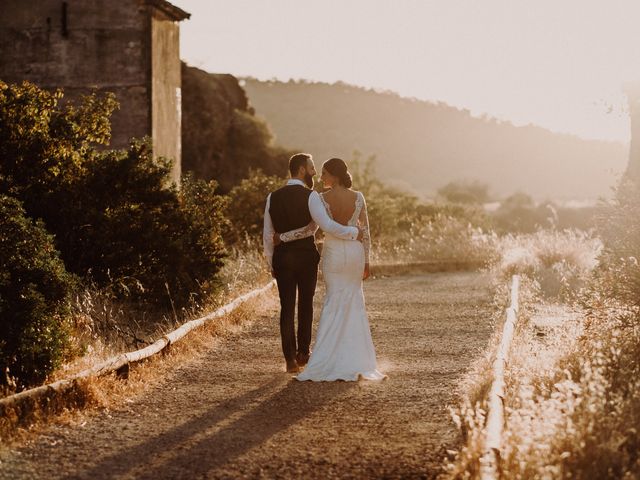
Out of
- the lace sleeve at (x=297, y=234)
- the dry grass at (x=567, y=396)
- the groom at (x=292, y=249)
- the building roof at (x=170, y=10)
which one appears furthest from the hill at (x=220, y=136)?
the lace sleeve at (x=297, y=234)

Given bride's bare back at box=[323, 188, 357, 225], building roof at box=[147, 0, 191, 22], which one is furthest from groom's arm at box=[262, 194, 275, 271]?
building roof at box=[147, 0, 191, 22]

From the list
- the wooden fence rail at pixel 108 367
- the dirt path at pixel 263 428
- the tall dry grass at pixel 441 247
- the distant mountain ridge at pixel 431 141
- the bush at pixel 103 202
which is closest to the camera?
the dirt path at pixel 263 428

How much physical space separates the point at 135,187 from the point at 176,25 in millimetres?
11793

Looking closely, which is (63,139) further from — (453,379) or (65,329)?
(453,379)

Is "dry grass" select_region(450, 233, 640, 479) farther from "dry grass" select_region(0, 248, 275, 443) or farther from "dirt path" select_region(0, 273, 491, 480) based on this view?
"dry grass" select_region(0, 248, 275, 443)

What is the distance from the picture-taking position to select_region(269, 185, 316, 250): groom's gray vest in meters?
10.4

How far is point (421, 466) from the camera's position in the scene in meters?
6.93

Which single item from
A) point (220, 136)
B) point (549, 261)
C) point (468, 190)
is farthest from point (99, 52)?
point (468, 190)

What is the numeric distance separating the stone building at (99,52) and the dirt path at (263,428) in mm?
12271

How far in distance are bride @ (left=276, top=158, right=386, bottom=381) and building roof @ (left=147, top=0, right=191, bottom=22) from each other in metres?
14.7

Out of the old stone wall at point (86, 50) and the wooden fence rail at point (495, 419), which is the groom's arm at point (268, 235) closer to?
the wooden fence rail at point (495, 419)

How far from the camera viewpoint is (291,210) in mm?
10344

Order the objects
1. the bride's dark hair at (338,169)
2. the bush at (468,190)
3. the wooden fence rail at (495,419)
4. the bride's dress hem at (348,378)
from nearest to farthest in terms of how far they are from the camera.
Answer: the wooden fence rail at (495,419) < the bride's dress hem at (348,378) < the bride's dark hair at (338,169) < the bush at (468,190)

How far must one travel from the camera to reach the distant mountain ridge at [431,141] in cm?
11006
